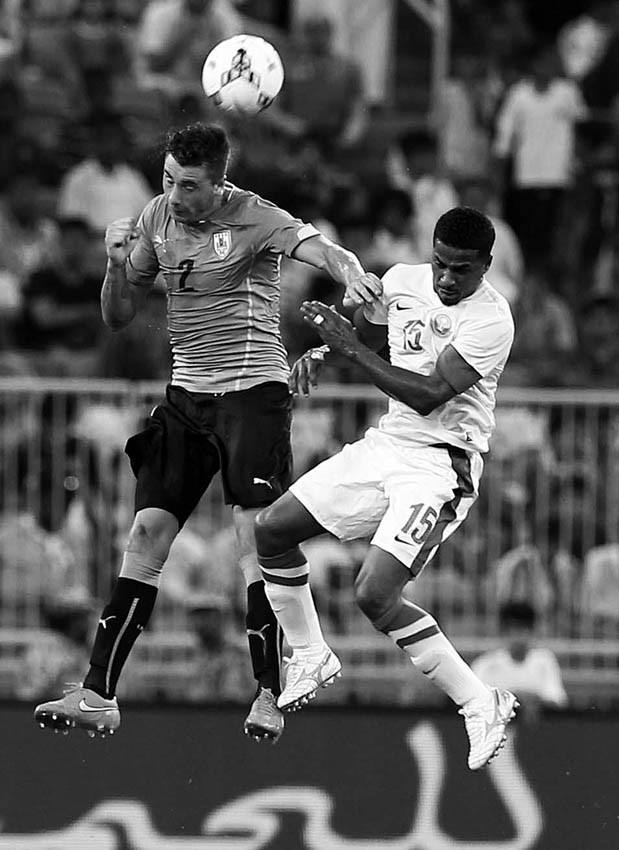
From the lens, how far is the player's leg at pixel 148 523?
30.4 feet

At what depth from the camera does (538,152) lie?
16641mm

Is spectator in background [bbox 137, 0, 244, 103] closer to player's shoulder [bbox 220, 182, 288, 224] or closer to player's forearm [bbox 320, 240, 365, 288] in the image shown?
player's shoulder [bbox 220, 182, 288, 224]

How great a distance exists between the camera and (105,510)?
13.2 metres

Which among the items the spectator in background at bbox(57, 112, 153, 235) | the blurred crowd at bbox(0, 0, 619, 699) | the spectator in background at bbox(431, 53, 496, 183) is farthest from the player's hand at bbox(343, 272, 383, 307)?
the spectator in background at bbox(431, 53, 496, 183)

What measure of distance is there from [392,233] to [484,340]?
21.7ft

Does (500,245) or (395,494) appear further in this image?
(500,245)

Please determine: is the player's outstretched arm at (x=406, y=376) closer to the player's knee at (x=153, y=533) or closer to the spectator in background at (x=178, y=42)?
the player's knee at (x=153, y=533)

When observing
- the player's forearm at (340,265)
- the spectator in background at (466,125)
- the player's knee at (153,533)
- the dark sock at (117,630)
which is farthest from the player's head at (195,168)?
the spectator in background at (466,125)

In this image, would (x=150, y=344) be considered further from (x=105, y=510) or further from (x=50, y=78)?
(x=50, y=78)

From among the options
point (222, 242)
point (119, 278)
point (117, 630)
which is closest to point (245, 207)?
point (222, 242)

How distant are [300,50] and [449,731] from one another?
8159 mm

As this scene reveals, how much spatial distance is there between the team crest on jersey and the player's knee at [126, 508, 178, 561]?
56.6 inches

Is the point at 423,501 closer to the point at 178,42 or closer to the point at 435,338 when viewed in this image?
the point at 435,338

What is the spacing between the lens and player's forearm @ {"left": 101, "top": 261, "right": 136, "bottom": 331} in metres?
9.23
